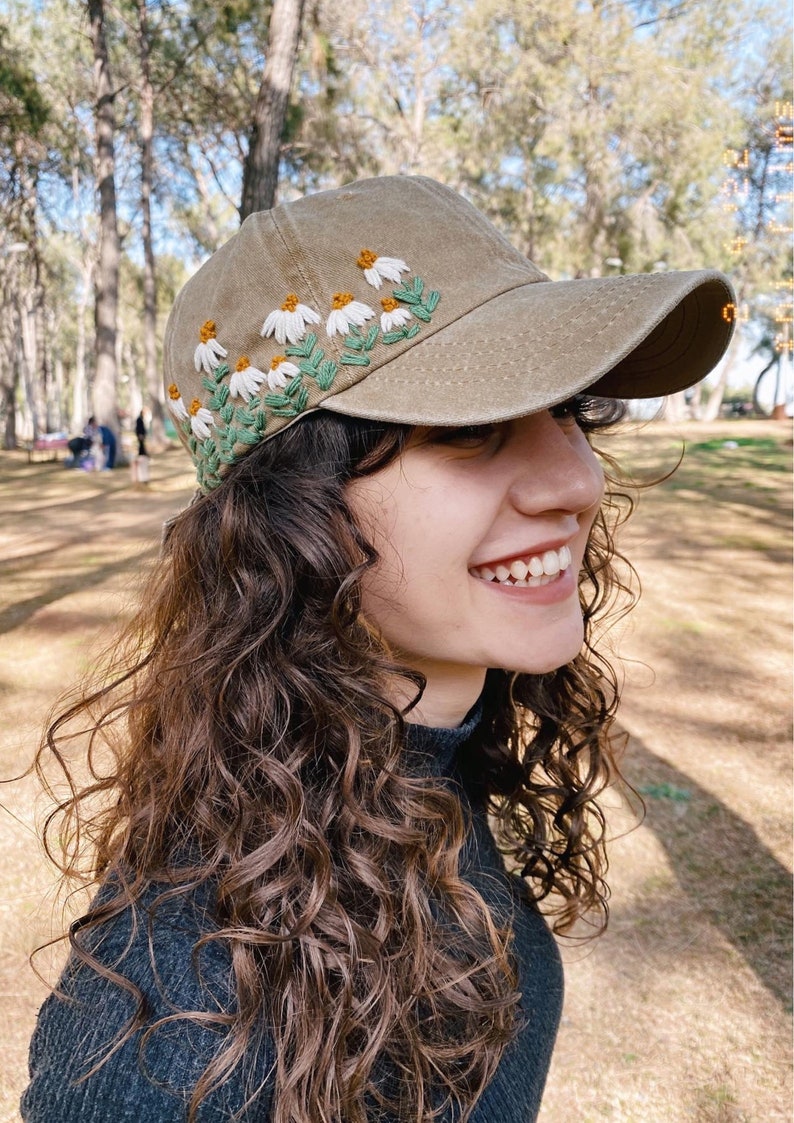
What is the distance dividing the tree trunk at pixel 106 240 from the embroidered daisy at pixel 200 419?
55.2 feet

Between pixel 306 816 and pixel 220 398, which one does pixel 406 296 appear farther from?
pixel 306 816

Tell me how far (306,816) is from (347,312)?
63 cm

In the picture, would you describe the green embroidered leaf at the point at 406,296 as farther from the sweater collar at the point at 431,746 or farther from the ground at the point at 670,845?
the ground at the point at 670,845

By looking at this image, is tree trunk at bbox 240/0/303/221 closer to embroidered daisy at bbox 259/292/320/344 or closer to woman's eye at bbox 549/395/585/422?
woman's eye at bbox 549/395/585/422

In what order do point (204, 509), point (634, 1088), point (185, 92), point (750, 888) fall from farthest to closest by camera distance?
point (185, 92) < point (750, 888) < point (634, 1088) < point (204, 509)

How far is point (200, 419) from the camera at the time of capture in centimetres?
117

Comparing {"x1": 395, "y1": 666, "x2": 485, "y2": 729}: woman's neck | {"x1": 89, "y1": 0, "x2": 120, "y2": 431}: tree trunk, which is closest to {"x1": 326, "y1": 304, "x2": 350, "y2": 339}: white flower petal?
{"x1": 395, "y1": 666, "x2": 485, "y2": 729}: woman's neck

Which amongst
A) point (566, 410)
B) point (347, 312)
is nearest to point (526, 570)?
point (566, 410)

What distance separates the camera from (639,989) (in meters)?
2.88

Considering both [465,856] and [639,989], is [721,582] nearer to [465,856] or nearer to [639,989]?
[639,989]

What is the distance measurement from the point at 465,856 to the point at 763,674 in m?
4.73

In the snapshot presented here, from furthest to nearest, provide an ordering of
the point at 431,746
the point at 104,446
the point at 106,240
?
the point at 104,446
the point at 106,240
the point at 431,746

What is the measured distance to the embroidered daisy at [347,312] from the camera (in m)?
1.05

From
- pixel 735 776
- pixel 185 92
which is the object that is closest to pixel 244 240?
pixel 735 776
